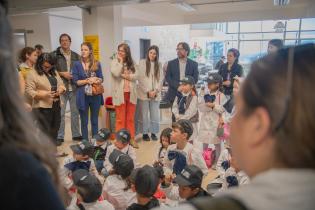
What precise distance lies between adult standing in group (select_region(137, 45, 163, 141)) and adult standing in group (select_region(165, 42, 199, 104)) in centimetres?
17

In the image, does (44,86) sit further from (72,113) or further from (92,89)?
(72,113)

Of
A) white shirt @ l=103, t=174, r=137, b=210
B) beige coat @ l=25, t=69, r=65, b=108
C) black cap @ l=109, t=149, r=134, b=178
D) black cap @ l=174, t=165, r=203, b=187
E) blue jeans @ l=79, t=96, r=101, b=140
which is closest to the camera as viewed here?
black cap @ l=174, t=165, r=203, b=187

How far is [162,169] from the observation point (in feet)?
8.83

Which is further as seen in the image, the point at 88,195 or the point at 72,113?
the point at 72,113

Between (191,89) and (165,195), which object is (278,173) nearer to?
(165,195)

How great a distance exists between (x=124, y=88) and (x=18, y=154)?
369 cm

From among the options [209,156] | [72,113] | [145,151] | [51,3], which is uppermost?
[51,3]

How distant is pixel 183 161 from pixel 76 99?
2184 millimetres

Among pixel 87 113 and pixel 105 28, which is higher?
pixel 105 28

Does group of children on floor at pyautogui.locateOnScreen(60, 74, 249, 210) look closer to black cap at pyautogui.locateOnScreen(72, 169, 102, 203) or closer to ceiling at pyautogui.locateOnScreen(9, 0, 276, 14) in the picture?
black cap at pyautogui.locateOnScreen(72, 169, 102, 203)

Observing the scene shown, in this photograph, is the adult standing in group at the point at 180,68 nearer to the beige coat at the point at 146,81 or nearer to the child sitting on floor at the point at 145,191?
the beige coat at the point at 146,81

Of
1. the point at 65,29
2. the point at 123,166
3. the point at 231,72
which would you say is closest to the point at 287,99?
the point at 123,166

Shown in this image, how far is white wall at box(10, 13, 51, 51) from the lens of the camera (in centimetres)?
627

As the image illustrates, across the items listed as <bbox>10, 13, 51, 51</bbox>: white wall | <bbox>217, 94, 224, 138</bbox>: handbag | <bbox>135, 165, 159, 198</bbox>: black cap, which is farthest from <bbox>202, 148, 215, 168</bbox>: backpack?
<bbox>10, 13, 51, 51</bbox>: white wall
